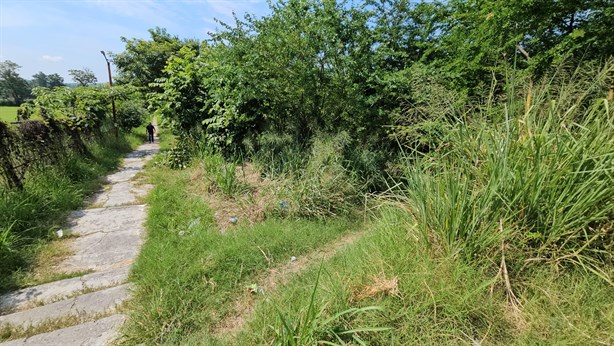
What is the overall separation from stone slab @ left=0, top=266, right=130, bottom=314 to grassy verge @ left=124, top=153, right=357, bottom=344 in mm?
241

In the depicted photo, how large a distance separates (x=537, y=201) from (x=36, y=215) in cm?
569

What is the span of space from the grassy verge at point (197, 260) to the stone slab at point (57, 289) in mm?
241

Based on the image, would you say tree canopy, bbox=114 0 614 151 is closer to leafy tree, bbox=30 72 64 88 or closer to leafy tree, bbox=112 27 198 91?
leafy tree, bbox=112 27 198 91

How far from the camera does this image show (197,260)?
2.98 m

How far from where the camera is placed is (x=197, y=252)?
3.16m

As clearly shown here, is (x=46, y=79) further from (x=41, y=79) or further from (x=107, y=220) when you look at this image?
(x=107, y=220)

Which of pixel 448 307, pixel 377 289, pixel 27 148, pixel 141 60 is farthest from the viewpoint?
pixel 141 60

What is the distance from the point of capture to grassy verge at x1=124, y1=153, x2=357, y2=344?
2234mm

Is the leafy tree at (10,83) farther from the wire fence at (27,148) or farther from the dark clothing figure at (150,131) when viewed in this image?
the wire fence at (27,148)

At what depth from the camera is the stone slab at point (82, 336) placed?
2086mm

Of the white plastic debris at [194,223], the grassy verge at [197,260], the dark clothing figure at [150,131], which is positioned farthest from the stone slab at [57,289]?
the dark clothing figure at [150,131]

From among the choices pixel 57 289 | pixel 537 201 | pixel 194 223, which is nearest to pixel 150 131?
pixel 194 223

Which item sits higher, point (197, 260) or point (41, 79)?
point (41, 79)

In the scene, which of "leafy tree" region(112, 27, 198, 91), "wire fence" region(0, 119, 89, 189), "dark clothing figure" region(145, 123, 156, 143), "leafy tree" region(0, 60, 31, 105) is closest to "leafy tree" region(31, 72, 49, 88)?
"leafy tree" region(0, 60, 31, 105)
